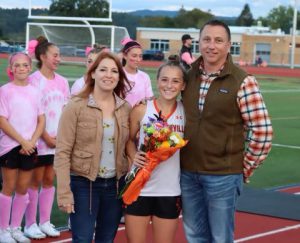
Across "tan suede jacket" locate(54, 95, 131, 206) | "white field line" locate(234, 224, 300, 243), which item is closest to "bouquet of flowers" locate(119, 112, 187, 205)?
"tan suede jacket" locate(54, 95, 131, 206)

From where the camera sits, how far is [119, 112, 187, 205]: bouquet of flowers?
16.2 feet

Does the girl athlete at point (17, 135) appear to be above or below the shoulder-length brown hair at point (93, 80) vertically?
below

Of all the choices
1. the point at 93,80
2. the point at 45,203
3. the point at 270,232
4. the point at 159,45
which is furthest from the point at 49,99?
the point at 159,45

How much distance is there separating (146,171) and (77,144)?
526mm

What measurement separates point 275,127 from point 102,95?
42.0 feet

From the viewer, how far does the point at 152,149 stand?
5012mm

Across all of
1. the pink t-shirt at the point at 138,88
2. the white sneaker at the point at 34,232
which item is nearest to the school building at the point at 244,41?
the pink t-shirt at the point at 138,88

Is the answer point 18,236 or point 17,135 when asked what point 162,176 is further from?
point 18,236

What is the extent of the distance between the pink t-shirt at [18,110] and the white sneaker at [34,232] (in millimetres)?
903

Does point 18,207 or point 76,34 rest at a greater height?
point 76,34

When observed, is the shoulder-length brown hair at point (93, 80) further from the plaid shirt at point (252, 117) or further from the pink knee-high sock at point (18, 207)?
the pink knee-high sock at point (18, 207)

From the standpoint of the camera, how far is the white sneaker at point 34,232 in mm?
7218

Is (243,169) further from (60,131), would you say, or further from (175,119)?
(60,131)

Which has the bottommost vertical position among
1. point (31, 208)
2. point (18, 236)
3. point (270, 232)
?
point (270, 232)
